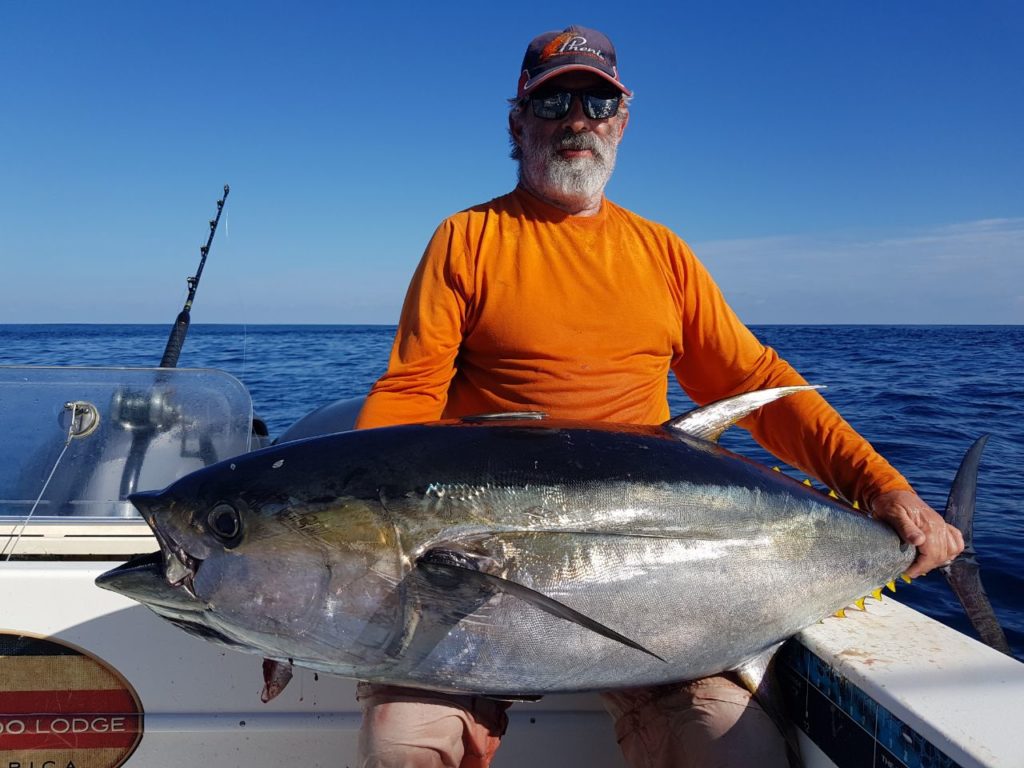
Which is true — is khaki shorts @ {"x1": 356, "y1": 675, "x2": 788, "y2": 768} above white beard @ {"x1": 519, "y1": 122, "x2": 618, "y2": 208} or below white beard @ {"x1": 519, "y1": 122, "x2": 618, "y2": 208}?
below

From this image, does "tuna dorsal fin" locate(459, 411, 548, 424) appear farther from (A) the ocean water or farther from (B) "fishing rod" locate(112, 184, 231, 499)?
(A) the ocean water

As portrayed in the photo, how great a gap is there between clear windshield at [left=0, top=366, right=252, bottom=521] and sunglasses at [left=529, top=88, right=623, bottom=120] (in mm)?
1706

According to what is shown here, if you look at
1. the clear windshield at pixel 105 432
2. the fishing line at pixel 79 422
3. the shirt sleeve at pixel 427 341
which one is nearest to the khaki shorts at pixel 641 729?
the shirt sleeve at pixel 427 341

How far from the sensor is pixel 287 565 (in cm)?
139

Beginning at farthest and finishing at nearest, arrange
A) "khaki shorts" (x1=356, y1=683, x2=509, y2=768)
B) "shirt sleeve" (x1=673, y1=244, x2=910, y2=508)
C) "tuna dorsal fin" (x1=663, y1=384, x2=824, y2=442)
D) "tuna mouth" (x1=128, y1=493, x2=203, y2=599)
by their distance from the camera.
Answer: "shirt sleeve" (x1=673, y1=244, x2=910, y2=508), "tuna dorsal fin" (x1=663, y1=384, x2=824, y2=442), "khaki shorts" (x1=356, y1=683, x2=509, y2=768), "tuna mouth" (x1=128, y1=493, x2=203, y2=599)

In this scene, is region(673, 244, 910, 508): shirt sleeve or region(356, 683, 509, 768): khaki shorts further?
region(673, 244, 910, 508): shirt sleeve

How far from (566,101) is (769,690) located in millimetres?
2045

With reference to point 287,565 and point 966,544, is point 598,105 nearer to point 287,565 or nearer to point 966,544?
point 966,544

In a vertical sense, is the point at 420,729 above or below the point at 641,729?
above

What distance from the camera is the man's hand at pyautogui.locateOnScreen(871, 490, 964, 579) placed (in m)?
1.92

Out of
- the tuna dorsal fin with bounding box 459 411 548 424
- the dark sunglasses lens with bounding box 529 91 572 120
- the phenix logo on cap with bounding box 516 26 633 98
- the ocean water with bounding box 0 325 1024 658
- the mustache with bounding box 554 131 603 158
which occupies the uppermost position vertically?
the phenix logo on cap with bounding box 516 26 633 98

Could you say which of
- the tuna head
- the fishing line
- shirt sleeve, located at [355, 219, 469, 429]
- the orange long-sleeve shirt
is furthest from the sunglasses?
the fishing line

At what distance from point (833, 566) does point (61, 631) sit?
2113mm

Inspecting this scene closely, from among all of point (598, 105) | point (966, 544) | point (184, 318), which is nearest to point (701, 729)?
point (966, 544)
